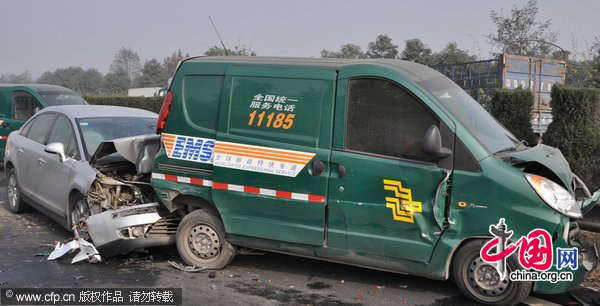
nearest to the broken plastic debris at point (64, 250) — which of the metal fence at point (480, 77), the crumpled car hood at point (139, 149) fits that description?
the crumpled car hood at point (139, 149)

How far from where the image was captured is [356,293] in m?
5.01

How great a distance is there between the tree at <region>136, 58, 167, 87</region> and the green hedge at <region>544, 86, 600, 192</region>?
67.9 metres

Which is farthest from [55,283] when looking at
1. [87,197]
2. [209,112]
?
[209,112]

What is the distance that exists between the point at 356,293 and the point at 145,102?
17.1 m

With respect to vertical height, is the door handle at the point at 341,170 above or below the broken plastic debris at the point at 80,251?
above

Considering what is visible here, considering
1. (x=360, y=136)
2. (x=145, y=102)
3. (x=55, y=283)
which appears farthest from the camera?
(x=145, y=102)

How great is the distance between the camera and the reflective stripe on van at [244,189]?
4973mm

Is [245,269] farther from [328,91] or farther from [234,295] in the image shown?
[328,91]

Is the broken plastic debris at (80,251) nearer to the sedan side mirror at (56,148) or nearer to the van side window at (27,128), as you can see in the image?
the sedan side mirror at (56,148)

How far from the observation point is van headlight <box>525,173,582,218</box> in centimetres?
429

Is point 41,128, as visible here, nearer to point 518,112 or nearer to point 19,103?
point 19,103

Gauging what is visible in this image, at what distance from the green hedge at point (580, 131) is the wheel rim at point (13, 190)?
7.92 meters

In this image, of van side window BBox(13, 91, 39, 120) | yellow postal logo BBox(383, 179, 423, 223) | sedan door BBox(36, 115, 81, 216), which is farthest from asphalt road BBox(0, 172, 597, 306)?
van side window BBox(13, 91, 39, 120)

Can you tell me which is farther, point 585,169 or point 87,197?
point 585,169
